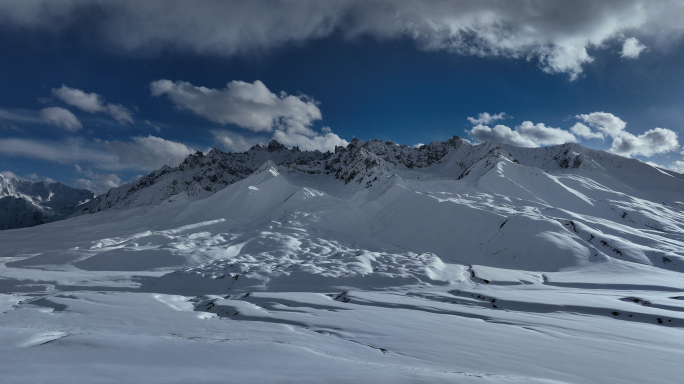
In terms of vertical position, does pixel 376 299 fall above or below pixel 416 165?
below

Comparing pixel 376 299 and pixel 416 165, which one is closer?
pixel 376 299

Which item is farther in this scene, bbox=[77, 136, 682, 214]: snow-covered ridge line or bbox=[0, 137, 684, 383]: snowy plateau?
bbox=[77, 136, 682, 214]: snow-covered ridge line

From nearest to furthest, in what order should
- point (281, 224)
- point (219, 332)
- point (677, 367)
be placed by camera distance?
point (677, 367) < point (219, 332) < point (281, 224)

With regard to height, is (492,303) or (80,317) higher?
(492,303)

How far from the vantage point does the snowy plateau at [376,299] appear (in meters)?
5.61

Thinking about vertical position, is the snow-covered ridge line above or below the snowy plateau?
above

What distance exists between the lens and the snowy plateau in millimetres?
5613

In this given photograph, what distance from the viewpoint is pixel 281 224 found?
51.2 meters

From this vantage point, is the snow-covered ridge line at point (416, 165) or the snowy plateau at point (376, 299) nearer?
the snowy plateau at point (376, 299)

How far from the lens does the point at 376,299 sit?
16.6m

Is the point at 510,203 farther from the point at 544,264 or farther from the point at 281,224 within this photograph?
the point at 281,224

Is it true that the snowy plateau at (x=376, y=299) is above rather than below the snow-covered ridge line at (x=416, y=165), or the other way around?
below

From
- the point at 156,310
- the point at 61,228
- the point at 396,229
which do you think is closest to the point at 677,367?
the point at 156,310

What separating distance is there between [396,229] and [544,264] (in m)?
21.8
